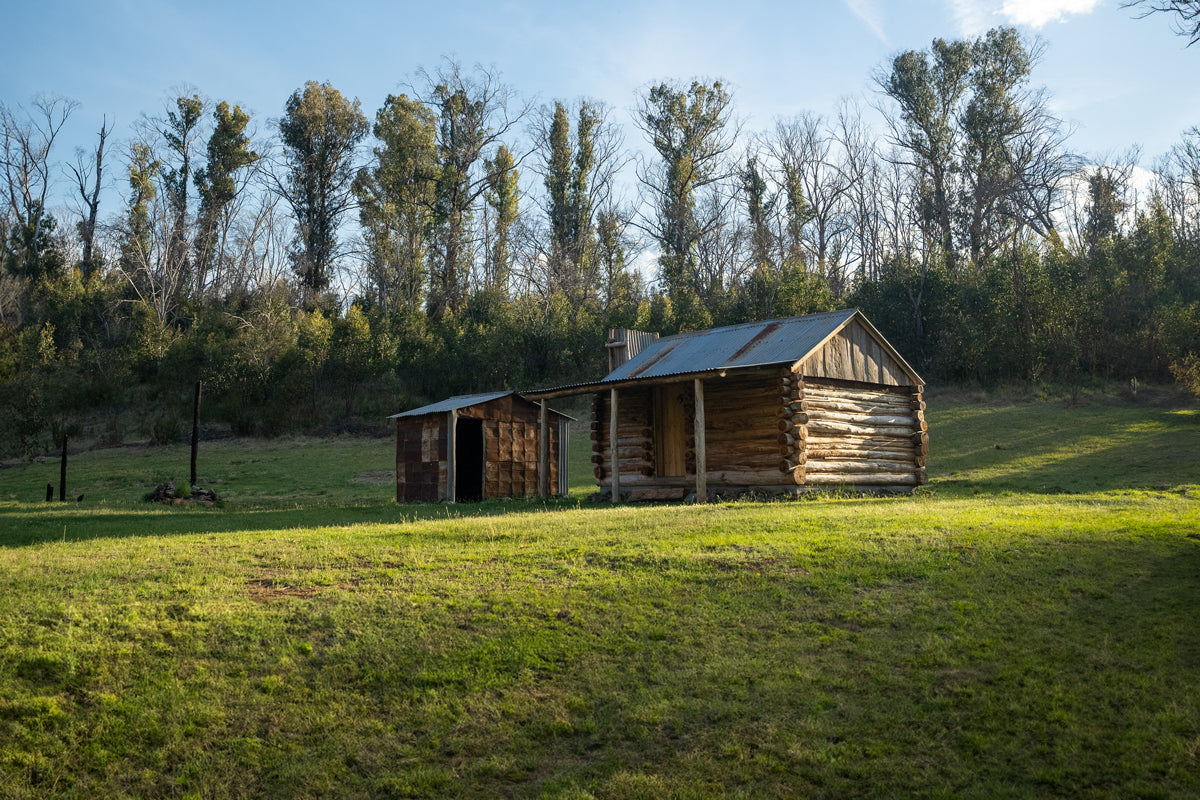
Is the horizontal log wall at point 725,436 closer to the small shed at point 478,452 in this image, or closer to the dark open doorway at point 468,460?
the small shed at point 478,452

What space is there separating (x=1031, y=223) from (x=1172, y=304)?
10435mm

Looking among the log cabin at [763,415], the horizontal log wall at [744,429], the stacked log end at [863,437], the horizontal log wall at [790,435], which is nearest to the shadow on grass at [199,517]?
the horizontal log wall at [790,435]

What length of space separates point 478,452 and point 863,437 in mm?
10812

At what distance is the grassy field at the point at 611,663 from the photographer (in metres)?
6.18

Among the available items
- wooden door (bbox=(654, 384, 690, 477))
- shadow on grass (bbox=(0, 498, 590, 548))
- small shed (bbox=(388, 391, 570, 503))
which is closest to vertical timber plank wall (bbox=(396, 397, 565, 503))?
small shed (bbox=(388, 391, 570, 503))

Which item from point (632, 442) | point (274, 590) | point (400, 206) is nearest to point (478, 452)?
point (632, 442)

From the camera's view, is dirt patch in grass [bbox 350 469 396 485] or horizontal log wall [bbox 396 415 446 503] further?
dirt patch in grass [bbox 350 469 396 485]

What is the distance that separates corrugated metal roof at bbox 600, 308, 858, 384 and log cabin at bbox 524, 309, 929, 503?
5 centimetres

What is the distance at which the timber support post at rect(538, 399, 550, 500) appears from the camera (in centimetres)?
2427

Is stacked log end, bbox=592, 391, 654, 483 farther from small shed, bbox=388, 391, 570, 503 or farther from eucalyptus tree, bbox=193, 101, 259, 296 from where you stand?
eucalyptus tree, bbox=193, 101, 259, 296

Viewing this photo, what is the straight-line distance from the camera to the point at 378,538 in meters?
13.3

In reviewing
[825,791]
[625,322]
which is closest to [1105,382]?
[625,322]

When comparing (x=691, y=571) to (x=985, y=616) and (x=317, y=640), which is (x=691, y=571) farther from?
(x=317, y=640)

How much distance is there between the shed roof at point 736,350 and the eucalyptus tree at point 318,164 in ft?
122
